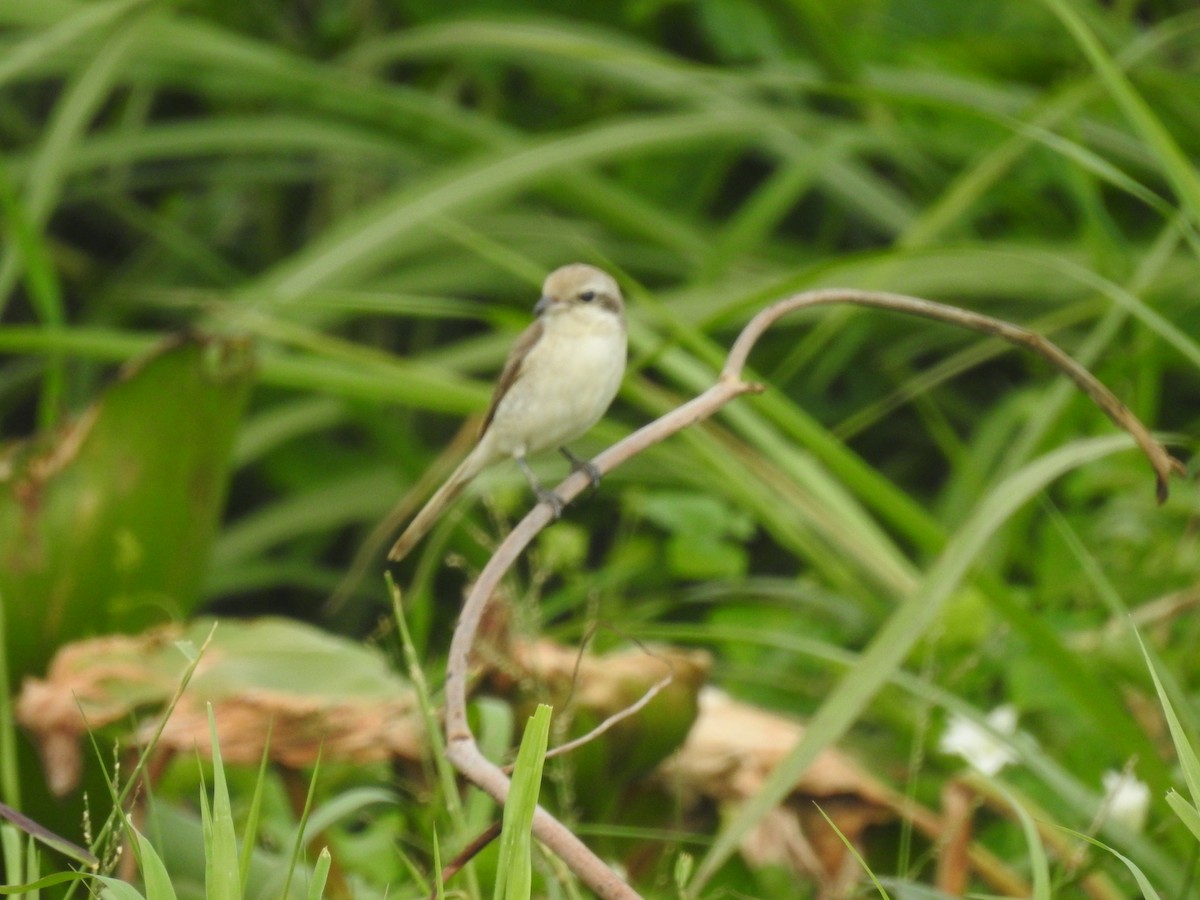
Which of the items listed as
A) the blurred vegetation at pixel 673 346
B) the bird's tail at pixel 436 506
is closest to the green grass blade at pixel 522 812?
the bird's tail at pixel 436 506

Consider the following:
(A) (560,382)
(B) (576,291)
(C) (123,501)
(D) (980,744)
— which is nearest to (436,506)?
(A) (560,382)

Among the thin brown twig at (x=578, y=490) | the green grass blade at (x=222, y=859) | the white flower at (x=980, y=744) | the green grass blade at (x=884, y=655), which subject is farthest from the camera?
the white flower at (x=980, y=744)

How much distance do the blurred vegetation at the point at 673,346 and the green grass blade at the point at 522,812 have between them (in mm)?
326

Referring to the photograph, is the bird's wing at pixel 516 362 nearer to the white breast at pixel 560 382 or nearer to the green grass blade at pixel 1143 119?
the white breast at pixel 560 382

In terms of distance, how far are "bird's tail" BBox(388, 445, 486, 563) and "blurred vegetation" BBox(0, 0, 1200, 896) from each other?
0.51 feet

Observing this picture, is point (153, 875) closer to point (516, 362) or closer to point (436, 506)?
point (436, 506)

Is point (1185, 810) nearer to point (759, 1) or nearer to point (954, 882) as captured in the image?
point (954, 882)

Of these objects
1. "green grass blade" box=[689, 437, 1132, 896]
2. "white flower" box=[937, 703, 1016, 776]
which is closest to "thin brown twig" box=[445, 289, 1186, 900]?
"green grass blade" box=[689, 437, 1132, 896]

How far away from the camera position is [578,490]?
128cm

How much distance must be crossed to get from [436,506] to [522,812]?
549 millimetres

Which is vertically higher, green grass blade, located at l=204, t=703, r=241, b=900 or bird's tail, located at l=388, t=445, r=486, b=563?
bird's tail, located at l=388, t=445, r=486, b=563

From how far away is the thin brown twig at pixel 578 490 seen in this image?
1095 mm

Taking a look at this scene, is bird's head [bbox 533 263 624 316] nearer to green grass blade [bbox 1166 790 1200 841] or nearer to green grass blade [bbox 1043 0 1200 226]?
green grass blade [bbox 1043 0 1200 226]

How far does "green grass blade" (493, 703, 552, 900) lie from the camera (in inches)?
44.8
